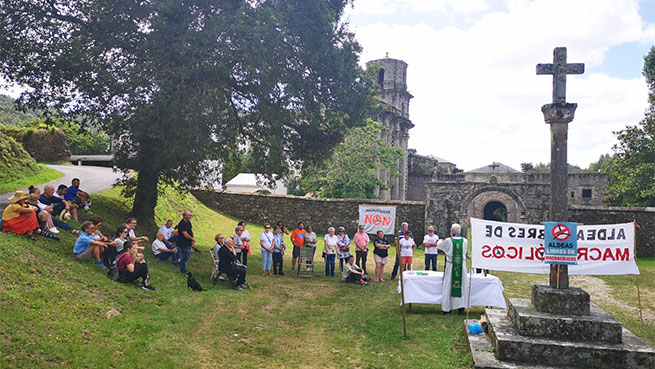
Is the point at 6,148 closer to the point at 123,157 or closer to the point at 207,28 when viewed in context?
the point at 123,157

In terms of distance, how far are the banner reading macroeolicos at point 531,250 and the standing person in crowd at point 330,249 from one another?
566 centimetres

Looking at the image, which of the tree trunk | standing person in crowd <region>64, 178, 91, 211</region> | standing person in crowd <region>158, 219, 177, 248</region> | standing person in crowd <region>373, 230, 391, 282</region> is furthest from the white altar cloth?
standing person in crowd <region>64, 178, 91, 211</region>

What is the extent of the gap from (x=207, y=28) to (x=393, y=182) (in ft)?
144

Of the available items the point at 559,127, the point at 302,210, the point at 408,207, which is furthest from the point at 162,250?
the point at 408,207

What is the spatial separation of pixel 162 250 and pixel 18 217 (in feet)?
11.5

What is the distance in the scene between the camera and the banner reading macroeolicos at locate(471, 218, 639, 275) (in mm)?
8031

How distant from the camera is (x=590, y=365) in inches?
246

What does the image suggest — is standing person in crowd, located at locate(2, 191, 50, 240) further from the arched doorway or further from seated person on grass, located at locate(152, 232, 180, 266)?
the arched doorway

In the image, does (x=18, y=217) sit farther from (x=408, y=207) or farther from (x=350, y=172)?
(x=350, y=172)

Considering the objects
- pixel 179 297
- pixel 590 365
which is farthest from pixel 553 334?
pixel 179 297

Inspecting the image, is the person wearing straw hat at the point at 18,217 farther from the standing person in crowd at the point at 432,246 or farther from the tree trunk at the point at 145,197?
the standing person in crowd at the point at 432,246

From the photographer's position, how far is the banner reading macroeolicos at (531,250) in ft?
26.3

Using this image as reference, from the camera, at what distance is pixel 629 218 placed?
66.5ft

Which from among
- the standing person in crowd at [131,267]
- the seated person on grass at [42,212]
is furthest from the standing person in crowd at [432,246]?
the seated person on grass at [42,212]
